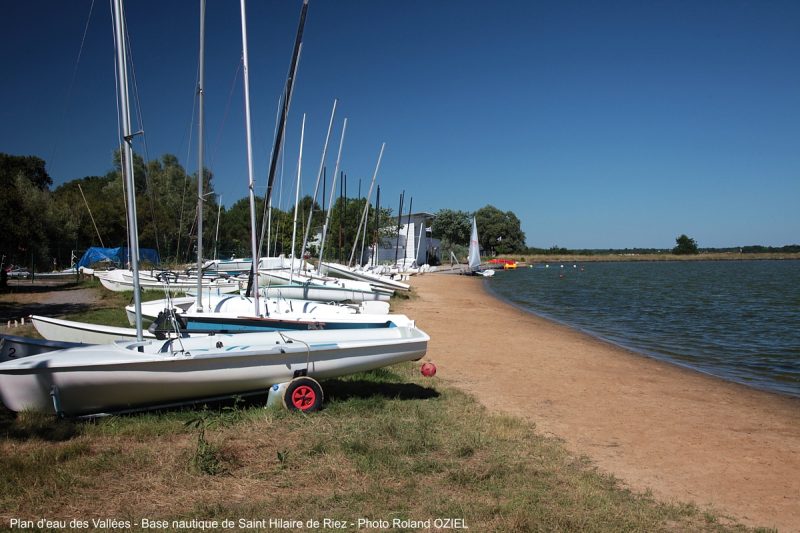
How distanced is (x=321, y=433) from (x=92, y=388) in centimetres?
260

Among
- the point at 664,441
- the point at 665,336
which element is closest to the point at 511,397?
the point at 664,441

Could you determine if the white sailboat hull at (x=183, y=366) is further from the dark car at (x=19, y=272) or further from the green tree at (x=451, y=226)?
the green tree at (x=451, y=226)

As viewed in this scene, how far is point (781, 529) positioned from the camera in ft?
18.0

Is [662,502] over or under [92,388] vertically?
under

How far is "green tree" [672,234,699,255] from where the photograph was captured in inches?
6427

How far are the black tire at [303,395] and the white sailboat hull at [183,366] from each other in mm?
171

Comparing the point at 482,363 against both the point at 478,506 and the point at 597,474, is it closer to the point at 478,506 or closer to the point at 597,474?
the point at 597,474

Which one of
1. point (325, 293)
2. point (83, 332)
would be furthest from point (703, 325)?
point (83, 332)

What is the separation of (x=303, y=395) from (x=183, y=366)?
153 cm

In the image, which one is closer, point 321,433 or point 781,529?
point 781,529

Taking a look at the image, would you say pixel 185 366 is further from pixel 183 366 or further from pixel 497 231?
pixel 497 231

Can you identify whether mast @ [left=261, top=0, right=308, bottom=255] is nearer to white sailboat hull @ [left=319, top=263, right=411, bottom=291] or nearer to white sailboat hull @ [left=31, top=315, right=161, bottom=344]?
white sailboat hull @ [left=31, top=315, right=161, bottom=344]

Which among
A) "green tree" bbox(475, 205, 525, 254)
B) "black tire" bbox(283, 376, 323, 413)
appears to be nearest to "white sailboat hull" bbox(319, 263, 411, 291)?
"black tire" bbox(283, 376, 323, 413)

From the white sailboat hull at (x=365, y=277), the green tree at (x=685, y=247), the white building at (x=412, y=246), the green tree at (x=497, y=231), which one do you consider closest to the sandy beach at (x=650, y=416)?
the white sailboat hull at (x=365, y=277)
